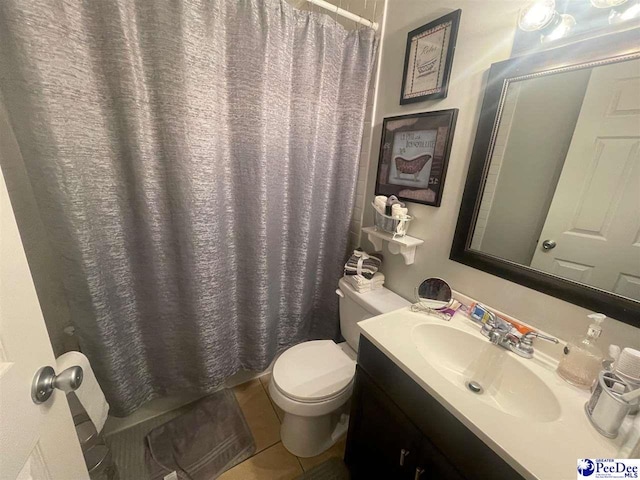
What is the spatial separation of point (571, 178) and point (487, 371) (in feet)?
2.22

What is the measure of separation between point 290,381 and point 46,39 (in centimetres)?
144

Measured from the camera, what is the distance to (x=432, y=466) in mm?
739

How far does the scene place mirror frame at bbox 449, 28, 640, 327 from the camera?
0.69m

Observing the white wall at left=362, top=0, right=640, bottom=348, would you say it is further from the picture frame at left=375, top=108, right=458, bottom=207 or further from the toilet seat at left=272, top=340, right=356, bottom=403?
the toilet seat at left=272, top=340, right=356, bottom=403

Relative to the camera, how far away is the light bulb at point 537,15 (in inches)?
30.1

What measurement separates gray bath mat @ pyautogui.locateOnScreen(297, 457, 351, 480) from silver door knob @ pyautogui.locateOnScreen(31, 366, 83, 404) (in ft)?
3.64

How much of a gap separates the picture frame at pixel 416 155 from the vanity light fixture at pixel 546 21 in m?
0.29

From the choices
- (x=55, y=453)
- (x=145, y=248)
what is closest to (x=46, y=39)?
(x=145, y=248)

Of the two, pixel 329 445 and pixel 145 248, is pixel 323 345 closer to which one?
pixel 329 445

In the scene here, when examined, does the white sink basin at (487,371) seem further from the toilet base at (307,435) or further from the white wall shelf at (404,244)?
the toilet base at (307,435)

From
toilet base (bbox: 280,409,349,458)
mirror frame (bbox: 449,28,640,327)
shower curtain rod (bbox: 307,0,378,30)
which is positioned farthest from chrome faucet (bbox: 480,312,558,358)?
shower curtain rod (bbox: 307,0,378,30)

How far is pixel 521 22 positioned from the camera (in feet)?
2.67

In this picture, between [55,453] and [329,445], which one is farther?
[329,445]


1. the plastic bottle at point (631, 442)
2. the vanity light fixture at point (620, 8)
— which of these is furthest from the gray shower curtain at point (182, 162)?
the plastic bottle at point (631, 442)
